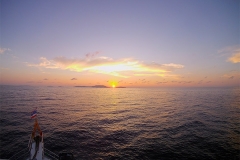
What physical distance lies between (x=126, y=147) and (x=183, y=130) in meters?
16.7

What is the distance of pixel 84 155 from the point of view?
19.7 meters

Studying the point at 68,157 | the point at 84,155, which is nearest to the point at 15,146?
the point at 84,155

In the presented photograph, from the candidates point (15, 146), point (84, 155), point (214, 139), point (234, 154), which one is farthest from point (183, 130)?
point (15, 146)

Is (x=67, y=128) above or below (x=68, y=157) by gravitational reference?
below

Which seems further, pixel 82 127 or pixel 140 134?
pixel 82 127

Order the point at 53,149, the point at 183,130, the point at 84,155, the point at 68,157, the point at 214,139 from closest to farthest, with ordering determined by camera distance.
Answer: the point at 68,157 → the point at 84,155 → the point at 53,149 → the point at 214,139 → the point at 183,130

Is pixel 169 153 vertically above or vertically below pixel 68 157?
below

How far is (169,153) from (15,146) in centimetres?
2644

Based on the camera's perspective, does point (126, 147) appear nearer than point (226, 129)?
Yes

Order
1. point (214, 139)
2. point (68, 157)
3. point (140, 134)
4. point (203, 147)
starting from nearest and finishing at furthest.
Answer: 1. point (68, 157)
2. point (203, 147)
3. point (214, 139)
4. point (140, 134)

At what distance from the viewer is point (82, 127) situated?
32.2 m

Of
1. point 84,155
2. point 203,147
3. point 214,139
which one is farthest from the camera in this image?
point 214,139

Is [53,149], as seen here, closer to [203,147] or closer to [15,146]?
[15,146]

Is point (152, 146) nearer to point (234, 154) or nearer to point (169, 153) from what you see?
point (169, 153)
